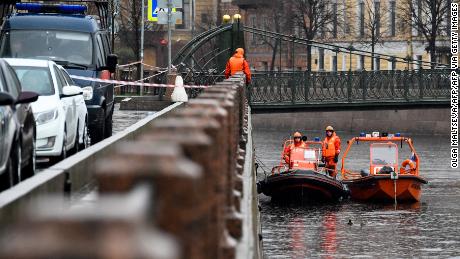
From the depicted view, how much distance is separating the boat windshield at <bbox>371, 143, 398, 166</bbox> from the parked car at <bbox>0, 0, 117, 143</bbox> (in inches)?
921

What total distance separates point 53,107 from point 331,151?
2851 cm

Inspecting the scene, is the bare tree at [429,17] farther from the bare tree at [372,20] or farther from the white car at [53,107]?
the white car at [53,107]

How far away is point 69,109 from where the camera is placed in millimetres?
16578

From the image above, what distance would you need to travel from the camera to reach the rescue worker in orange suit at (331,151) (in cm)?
4350

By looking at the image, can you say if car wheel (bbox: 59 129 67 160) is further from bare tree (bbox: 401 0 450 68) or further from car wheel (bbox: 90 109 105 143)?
bare tree (bbox: 401 0 450 68)

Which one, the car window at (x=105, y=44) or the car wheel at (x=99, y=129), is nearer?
the car wheel at (x=99, y=129)

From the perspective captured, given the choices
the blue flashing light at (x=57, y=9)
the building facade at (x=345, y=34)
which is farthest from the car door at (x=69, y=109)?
the building facade at (x=345, y=34)

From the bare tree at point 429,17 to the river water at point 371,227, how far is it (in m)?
31.7

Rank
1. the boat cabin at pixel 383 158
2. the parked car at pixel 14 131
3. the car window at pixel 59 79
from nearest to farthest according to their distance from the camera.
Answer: the parked car at pixel 14 131, the car window at pixel 59 79, the boat cabin at pixel 383 158

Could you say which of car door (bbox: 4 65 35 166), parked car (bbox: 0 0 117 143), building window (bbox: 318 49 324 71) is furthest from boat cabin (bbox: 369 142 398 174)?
building window (bbox: 318 49 324 71)

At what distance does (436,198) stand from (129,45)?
3721 cm

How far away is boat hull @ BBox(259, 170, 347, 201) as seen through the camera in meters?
40.7

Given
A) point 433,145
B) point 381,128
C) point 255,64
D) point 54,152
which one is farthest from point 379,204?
point 255,64

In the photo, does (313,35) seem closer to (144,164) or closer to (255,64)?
(255,64)
